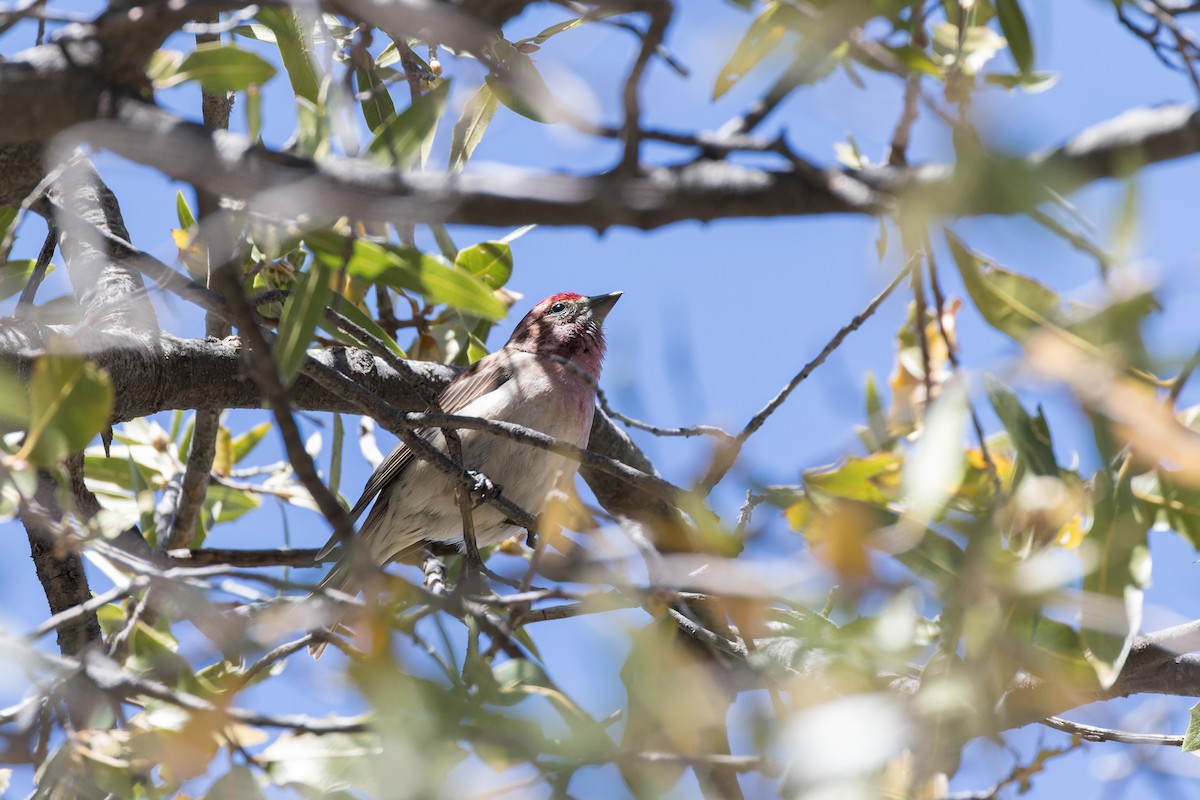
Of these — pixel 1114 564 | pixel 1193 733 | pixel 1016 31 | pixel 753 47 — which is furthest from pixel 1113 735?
pixel 753 47

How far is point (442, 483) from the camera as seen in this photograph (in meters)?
4.94

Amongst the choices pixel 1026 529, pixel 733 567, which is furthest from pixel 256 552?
pixel 1026 529

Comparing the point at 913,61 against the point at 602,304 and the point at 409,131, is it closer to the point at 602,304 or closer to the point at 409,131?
the point at 409,131

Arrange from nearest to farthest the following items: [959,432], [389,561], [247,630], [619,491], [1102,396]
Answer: [1102,396], [959,432], [247,630], [619,491], [389,561]

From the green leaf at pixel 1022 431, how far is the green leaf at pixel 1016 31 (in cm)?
98

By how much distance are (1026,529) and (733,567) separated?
1.72 ft

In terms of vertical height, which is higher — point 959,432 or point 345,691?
point 959,432

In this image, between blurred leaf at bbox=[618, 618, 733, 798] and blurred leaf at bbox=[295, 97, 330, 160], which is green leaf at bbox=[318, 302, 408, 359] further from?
blurred leaf at bbox=[618, 618, 733, 798]

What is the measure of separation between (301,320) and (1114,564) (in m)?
1.64

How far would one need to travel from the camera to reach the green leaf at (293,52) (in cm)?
308

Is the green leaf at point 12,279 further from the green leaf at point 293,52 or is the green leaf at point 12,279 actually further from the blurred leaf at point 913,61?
the blurred leaf at point 913,61

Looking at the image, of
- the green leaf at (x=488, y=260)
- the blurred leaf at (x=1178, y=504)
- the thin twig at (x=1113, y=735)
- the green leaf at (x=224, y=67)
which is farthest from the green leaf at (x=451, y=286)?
the thin twig at (x=1113, y=735)

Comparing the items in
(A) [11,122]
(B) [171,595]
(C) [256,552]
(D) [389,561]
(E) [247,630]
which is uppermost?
(A) [11,122]

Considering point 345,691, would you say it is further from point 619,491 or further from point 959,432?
point 619,491
